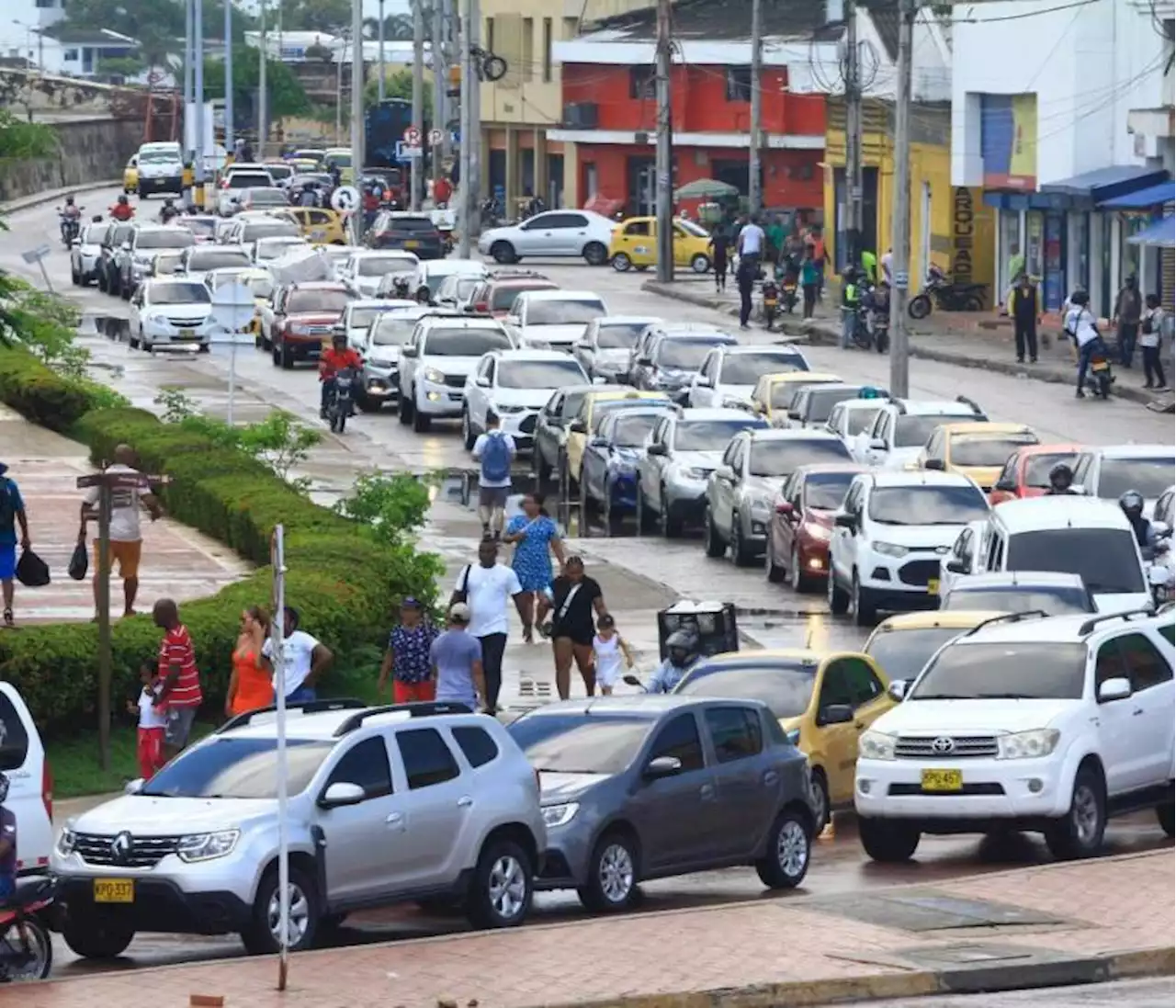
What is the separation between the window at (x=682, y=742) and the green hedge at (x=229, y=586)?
5747 mm

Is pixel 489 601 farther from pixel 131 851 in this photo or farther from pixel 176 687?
pixel 131 851

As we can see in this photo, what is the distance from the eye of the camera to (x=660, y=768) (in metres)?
19.5

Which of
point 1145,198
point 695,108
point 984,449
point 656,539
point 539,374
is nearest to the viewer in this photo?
point 984,449

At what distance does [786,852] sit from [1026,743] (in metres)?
1.66

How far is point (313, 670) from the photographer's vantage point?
22.9 meters

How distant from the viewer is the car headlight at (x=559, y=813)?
62.8 ft

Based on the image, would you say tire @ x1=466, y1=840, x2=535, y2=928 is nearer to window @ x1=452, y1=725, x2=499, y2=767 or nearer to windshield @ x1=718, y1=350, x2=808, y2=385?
Answer: window @ x1=452, y1=725, x2=499, y2=767

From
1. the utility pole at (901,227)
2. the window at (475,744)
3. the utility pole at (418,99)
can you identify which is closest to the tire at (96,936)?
the window at (475,744)

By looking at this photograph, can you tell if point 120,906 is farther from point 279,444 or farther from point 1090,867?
point 279,444

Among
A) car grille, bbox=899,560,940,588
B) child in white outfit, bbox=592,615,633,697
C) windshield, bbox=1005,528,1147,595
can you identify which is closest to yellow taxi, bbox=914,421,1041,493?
car grille, bbox=899,560,940,588

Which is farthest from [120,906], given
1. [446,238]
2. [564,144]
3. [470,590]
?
[564,144]

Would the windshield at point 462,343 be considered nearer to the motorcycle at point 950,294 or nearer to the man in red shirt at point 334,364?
the man in red shirt at point 334,364

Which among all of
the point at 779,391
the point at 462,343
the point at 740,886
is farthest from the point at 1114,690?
the point at 462,343

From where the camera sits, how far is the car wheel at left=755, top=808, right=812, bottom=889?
20.4 metres
